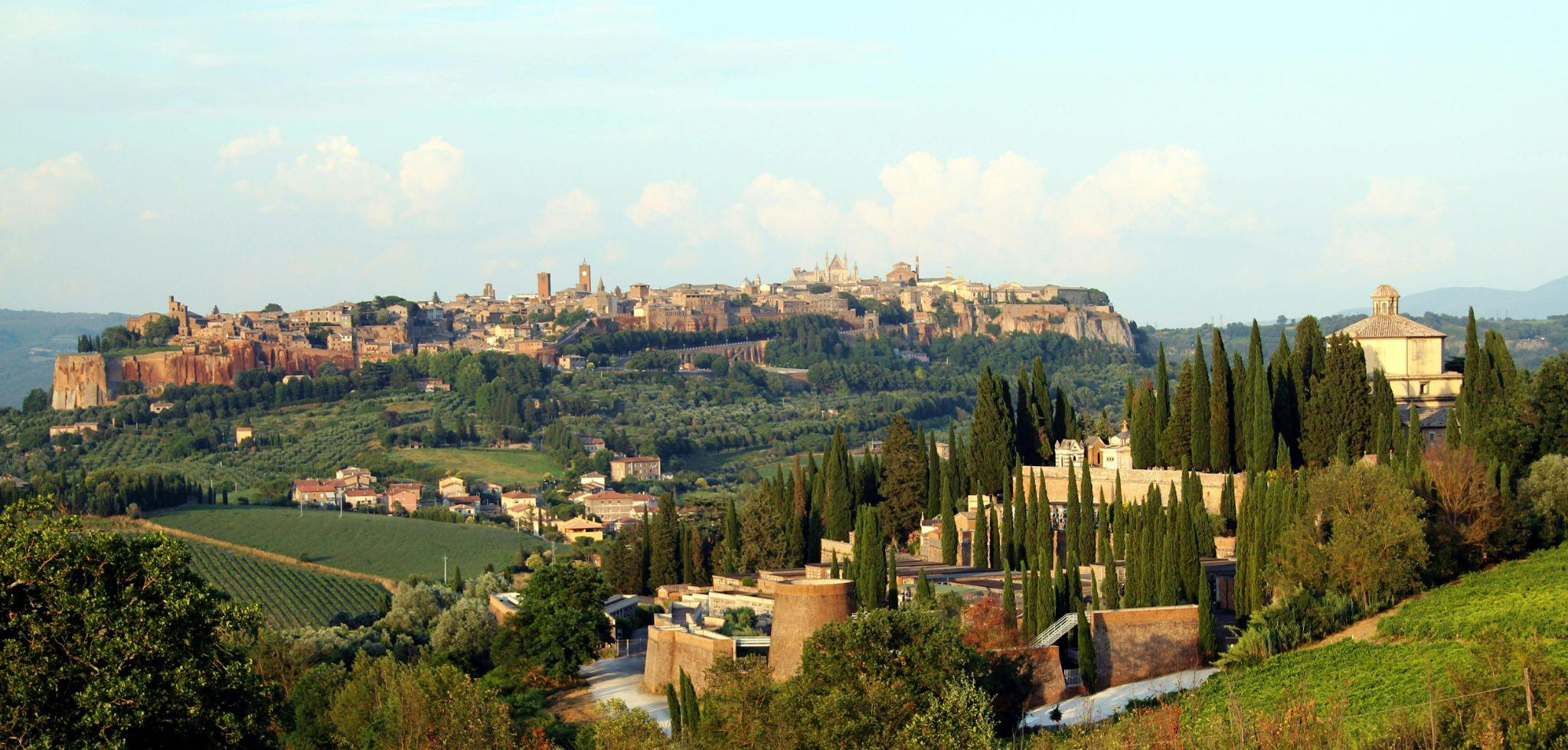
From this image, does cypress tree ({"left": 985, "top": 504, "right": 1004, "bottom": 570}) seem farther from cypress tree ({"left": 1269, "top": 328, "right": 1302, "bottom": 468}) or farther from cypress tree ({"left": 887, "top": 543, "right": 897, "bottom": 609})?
cypress tree ({"left": 1269, "top": 328, "right": 1302, "bottom": 468})

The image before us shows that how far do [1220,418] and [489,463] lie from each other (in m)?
60.5

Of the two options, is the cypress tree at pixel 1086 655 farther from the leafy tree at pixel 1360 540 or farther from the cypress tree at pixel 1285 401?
the cypress tree at pixel 1285 401

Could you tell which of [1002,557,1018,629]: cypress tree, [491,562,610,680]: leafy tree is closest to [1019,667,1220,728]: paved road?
[1002,557,1018,629]: cypress tree

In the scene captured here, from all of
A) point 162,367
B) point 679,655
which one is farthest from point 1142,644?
point 162,367

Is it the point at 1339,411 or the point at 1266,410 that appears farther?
the point at 1339,411

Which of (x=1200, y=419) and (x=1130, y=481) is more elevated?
(x=1200, y=419)

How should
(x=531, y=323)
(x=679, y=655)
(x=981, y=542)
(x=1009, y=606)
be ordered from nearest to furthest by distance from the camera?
1. (x=1009, y=606)
2. (x=679, y=655)
3. (x=981, y=542)
4. (x=531, y=323)

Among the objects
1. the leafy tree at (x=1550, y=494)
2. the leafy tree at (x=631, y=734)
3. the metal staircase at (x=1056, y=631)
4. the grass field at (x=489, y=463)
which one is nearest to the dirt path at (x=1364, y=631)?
the leafy tree at (x=1550, y=494)

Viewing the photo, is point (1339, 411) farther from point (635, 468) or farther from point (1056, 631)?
point (635, 468)

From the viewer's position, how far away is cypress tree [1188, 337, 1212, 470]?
115 feet

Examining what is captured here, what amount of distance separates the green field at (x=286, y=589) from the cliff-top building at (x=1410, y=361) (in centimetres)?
2506

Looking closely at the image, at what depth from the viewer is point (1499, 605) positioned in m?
24.0

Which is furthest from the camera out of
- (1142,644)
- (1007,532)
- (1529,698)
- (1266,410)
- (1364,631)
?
(1007,532)

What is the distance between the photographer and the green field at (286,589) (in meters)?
50.2
